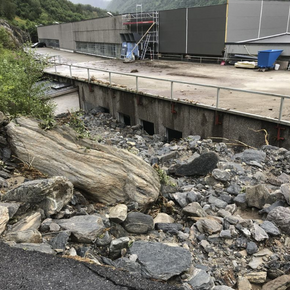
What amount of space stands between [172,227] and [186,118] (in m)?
7.79

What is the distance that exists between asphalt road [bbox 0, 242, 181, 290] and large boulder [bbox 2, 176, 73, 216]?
1.01 meters

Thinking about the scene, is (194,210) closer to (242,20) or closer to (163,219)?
(163,219)

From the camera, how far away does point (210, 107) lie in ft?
37.8

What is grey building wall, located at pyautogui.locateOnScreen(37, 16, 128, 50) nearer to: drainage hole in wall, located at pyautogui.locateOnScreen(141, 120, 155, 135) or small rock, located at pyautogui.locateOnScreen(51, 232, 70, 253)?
drainage hole in wall, located at pyautogui.locateOnScreen(141, 120, 155, 135)

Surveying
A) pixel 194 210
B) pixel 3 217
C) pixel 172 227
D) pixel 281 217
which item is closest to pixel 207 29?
pixel 194 210

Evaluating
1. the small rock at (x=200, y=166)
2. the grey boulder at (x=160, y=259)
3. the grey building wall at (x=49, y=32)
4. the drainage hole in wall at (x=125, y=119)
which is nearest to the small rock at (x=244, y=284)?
the grey boulder at (x=160, y=259)

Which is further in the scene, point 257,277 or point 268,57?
point 268,57

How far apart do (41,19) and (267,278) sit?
103570 millimetres

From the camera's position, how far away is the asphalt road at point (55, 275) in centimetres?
310

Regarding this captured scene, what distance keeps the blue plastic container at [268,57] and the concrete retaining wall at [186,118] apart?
10762mm

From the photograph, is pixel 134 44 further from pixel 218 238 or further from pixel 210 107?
pixel 218 238

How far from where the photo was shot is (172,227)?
5.41 m

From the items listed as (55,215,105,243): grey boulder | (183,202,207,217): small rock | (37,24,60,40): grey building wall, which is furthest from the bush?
(37,24,60,40): grey building wall

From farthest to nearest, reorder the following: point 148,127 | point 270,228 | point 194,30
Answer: point 194,30
point 148,127
point 270,228
